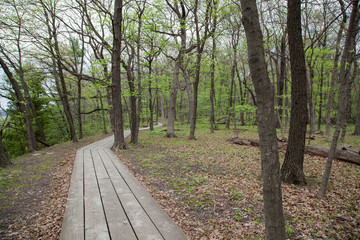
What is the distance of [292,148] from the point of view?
4.34 m

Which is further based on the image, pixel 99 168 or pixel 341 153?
pixel 341 153

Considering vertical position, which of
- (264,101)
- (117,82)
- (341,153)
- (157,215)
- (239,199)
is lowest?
(239,199)

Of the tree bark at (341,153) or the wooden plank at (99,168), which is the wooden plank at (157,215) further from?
the tree bark at (341,153)

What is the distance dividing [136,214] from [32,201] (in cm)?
268

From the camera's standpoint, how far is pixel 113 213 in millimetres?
2826

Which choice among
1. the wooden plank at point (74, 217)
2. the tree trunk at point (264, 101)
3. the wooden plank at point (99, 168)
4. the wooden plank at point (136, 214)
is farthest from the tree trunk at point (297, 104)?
the wooden plank at point (99, 168)

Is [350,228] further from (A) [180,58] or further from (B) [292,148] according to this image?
(A) [180,58]

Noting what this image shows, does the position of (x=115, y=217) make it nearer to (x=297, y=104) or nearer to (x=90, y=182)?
(x=90, y=182)

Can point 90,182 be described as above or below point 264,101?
below

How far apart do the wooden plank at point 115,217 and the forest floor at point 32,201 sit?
72cm

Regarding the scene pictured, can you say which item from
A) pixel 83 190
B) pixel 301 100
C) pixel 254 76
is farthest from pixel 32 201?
pixel 301 100

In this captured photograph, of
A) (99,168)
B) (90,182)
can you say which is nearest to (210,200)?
(90,182)

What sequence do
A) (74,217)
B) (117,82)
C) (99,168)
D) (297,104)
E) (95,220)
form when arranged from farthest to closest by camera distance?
1. (117,82)
2. (99,168)
3. (297,104)
4. (74,217)
5. (95,220)

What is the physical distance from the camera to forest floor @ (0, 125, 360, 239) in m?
2.70
